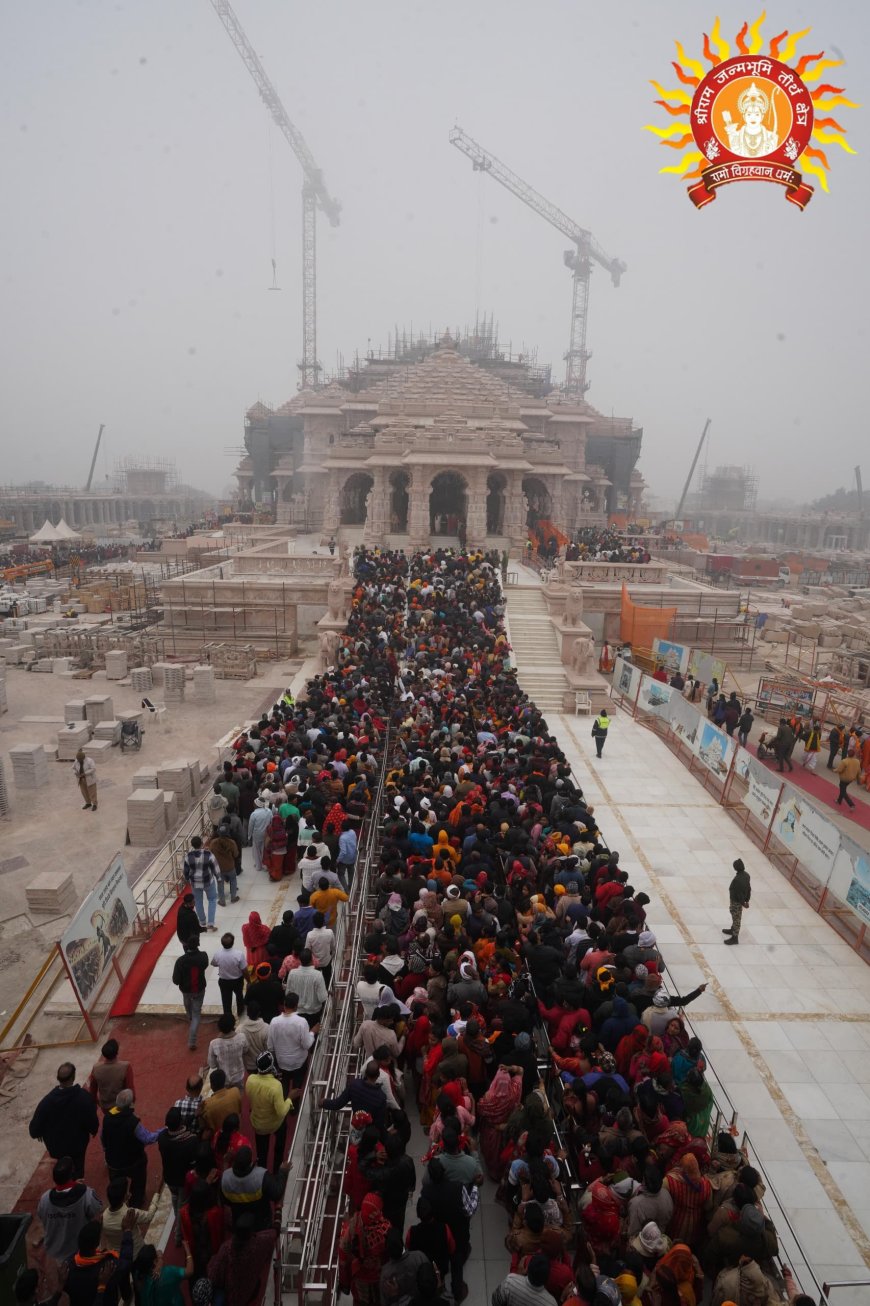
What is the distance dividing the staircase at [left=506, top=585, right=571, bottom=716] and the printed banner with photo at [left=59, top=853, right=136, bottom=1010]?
1193 centimetres

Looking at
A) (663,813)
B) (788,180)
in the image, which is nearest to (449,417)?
(788,180)

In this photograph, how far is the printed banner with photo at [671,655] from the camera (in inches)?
824

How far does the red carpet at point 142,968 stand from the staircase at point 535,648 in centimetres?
1129

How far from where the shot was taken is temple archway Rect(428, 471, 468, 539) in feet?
123

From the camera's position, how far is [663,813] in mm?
13352

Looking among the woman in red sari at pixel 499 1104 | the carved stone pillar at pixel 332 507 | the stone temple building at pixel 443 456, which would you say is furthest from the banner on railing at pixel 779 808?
the carved stone pillar at pixel 332 507

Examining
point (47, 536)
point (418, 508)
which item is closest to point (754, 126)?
point (418, 508)

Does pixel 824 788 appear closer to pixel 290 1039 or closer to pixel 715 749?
pixel 715 749

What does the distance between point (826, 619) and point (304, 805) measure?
1260 inches

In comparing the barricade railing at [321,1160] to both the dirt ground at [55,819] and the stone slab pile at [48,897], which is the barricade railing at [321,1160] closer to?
the dirt ground at [55,819]

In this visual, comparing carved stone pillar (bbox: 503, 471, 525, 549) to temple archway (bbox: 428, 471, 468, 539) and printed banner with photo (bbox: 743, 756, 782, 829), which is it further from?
printed banner with photo (bbox: 743, 756, 782, 829)

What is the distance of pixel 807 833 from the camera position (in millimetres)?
10797

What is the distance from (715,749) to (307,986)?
403 inches

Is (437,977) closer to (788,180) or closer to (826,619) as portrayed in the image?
(788,180)
